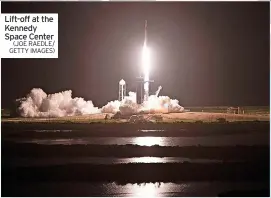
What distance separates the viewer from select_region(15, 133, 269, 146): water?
10.7ft

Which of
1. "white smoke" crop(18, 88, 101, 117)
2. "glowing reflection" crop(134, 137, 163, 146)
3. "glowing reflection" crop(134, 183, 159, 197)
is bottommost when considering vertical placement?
"glowing reflection" crop(134, 183, 159, 197)

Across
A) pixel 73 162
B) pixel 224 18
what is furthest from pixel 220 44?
pixel 73 162

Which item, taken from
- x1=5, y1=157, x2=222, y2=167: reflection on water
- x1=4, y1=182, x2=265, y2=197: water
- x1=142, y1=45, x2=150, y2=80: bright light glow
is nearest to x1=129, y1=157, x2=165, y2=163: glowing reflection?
x1=5, y1=157, x2=222, y2=167: reflection on water

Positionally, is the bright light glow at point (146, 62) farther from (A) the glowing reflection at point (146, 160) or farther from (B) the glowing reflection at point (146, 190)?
(B) the glowing reflection at point (146, 190)

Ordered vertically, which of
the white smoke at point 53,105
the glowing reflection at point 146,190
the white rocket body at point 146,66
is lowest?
the glowing reflection at point 146,190

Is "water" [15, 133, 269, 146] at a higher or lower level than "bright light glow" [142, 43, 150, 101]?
lower

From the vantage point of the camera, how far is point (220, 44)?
10.8ft

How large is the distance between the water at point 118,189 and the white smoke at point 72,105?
50 cm

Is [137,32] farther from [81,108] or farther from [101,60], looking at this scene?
[81,108]

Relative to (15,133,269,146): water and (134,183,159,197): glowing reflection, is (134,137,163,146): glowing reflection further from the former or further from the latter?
(134,183,159,197): glowing reflection

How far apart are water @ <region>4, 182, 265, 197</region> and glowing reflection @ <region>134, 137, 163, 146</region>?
27 centimetres

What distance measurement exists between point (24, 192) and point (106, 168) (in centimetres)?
59

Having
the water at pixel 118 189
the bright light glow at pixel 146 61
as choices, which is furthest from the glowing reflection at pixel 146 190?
the bright light glow at pixel 146 61

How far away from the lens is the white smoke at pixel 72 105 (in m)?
3.23
